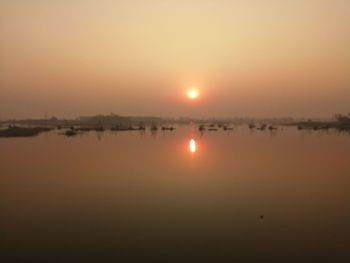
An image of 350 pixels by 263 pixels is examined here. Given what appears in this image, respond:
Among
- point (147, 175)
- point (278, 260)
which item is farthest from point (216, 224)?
point (147, 175)

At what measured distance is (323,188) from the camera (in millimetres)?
20922

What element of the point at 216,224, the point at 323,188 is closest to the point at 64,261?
the point at 216,224

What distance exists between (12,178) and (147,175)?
26.7 feet

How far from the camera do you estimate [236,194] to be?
63.4 feet

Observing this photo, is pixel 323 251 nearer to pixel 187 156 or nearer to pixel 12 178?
pixel 12 178

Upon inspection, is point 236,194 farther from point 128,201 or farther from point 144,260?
point 144,260

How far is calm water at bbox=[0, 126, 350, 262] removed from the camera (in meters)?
11.6

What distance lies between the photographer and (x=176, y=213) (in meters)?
15.8

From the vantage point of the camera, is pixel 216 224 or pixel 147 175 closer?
pixel 216 224

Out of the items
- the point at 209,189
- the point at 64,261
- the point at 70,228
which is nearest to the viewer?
the point at 64,261

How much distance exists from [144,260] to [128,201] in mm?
7204

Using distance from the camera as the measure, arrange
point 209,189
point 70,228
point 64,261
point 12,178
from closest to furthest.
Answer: point 64,261 < point 70,228 < point 209,189 < point 12,178

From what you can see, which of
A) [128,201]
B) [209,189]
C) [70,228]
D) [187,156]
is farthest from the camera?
[187,156]

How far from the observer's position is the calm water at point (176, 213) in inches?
458
